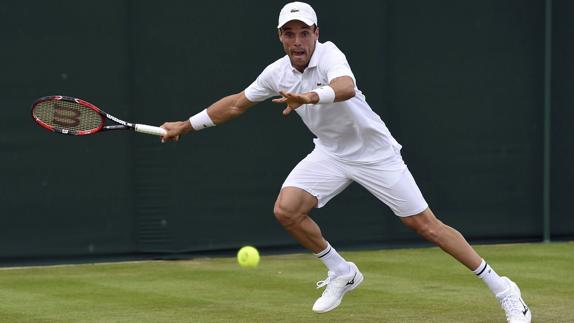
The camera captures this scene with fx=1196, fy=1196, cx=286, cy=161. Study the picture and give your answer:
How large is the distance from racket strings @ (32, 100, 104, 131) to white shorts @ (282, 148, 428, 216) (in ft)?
4.15

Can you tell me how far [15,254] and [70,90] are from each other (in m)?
1.38

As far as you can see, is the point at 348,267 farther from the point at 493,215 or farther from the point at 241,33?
the point at 493,215

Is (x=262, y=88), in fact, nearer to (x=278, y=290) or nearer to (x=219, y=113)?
(x=219, y=113)

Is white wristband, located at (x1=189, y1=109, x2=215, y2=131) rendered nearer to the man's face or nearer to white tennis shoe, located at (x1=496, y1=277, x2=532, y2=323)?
the man's face

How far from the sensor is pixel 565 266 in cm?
955

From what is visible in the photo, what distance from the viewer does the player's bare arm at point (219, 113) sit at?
6.99m

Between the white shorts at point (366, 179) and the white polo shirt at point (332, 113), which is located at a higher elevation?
the white polo shirt at point (332, 113)

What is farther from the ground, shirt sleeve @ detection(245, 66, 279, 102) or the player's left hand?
shirt sleeve @ detection(245, 66, 279, 102)

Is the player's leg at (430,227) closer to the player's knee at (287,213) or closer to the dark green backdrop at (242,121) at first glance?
the player's knee at (287,213)

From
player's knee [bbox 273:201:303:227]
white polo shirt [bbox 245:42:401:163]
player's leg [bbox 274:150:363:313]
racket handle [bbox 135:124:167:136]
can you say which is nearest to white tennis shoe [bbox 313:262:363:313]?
player's leg [bbox 274:150:363:313]

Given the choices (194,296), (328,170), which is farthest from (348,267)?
(194,296)

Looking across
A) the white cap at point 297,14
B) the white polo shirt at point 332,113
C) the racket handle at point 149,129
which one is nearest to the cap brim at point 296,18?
the white cap at point 297,14

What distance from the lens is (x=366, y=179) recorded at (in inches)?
270

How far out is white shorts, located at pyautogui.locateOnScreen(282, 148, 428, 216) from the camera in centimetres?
669
